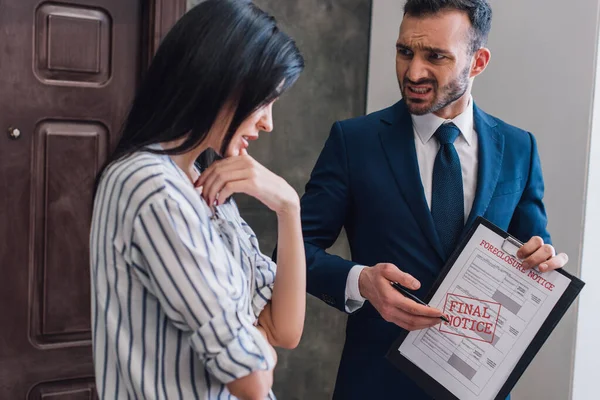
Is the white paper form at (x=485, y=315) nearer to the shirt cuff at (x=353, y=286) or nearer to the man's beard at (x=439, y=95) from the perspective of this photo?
the shirt cuff at (x=353, y=286)

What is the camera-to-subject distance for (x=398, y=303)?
1404 mm

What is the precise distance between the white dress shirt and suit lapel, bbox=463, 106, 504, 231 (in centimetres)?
2

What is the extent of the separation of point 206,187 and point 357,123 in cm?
75

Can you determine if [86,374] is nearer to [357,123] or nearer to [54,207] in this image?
[54,207]

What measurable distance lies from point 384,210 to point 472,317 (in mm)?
309

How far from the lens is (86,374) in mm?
2359

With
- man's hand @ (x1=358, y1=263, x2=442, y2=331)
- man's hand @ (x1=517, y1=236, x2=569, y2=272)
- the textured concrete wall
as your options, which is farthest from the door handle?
man's hand @ (x1=517, y1=236, x2=569, y2=272)

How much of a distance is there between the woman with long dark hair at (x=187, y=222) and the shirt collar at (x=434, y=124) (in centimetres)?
66

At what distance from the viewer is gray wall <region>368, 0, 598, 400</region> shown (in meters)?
2.03

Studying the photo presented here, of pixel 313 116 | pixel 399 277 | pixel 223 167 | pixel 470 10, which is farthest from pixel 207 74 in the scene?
pixel 313 116

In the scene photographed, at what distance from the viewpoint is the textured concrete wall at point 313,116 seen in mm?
2604

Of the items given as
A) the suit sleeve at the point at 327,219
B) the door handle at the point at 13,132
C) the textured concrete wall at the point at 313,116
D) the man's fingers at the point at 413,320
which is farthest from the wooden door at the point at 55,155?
the man's fingers at the point at 413,320

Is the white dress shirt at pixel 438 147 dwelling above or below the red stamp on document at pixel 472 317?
above

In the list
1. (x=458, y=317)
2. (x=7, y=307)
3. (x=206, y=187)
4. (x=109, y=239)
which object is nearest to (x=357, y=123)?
(x=458, y=317)
